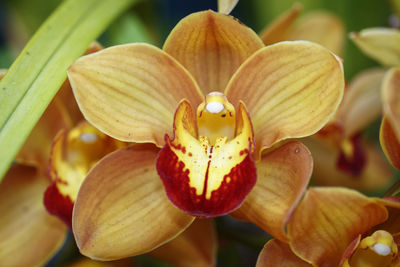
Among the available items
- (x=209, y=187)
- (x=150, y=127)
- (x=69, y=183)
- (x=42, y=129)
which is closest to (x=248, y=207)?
(x=209, y=187)

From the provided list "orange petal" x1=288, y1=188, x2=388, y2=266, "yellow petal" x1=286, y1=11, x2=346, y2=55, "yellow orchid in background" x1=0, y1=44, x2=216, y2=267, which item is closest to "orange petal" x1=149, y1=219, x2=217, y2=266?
"yellow orchid in background" x1=0, y1=44, x2=216, y2=267

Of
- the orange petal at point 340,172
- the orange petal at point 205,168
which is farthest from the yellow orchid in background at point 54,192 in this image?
the orange petal at point 340,172

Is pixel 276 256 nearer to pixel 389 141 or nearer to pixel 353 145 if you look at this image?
pixel 389 141

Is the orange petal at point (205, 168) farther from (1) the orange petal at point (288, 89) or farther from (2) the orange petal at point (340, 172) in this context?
(2) the orange petal at point (340, 172)

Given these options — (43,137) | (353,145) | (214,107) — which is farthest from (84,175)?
(353,145)

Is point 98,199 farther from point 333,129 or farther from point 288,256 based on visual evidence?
point 333,129
